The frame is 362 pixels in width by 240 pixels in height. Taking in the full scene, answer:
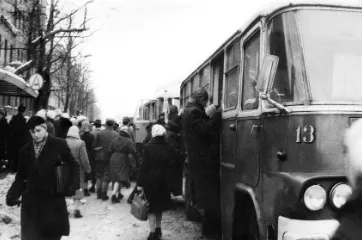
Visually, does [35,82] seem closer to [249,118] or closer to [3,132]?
[3,132]

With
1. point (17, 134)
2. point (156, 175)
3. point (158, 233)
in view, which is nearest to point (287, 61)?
point (156, 175)

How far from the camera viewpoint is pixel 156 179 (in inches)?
300

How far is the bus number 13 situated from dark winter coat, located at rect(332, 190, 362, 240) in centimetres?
150

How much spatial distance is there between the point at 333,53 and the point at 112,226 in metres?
5.78

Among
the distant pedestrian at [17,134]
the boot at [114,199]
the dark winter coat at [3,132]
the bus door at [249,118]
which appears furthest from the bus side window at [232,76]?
the dark winter coat at [3,132]

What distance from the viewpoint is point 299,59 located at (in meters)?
3.98

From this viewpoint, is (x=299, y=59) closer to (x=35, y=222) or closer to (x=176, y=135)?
(x=35, y=222)

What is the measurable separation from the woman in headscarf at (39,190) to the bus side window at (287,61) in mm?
2556

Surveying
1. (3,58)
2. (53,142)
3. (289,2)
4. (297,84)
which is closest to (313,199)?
(297,84)

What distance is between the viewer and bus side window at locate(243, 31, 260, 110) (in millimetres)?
4753

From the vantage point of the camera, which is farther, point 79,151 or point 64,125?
point 64,125

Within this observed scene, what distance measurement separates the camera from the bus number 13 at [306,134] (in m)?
3.68

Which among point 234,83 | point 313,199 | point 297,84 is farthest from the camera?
point 234,83

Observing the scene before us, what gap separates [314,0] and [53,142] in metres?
3.10
